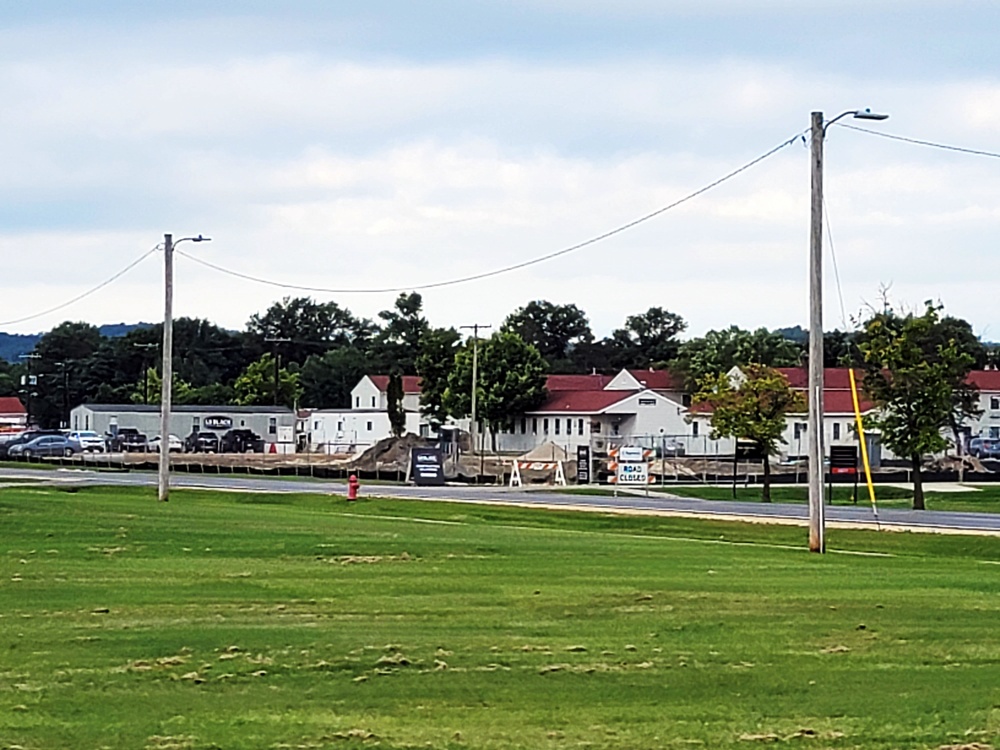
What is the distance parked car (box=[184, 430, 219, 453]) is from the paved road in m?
35.5

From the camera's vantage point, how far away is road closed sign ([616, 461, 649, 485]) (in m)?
61.7

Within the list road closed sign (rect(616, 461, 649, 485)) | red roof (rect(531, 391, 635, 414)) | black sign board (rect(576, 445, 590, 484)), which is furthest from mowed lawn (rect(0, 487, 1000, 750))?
red roof (rect(531, 391, 635, 414))

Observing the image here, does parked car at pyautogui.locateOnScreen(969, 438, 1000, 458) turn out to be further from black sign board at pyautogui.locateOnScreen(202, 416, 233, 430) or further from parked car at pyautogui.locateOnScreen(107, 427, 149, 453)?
black sign board at pyautogui.locateOnScreen(202, 416, 233, 430)

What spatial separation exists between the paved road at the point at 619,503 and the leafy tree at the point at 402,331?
3928 inches

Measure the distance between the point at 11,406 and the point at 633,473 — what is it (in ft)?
437

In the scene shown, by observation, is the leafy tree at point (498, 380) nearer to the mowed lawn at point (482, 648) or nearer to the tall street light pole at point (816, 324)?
the tall street light pole at point (816, 324)

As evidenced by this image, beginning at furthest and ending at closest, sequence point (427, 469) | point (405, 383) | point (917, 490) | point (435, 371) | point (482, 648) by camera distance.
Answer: point (405, 383)
point (435, 371)
point (427, 469)
point (917, 490)
point (482, 648)

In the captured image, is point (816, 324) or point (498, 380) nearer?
point (816, 324)

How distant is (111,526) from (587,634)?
1826cm

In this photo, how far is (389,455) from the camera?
91.1 metres

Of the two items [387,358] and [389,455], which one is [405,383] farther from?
[389,455]

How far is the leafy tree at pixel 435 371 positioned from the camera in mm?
120287

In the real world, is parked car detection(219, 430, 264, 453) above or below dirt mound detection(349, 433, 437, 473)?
above

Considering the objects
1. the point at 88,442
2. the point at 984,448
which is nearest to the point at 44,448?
the point at 88,442
